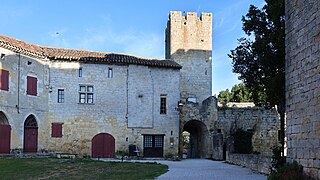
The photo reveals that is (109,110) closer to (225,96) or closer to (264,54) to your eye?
(264,54)

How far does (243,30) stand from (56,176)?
1025 cm

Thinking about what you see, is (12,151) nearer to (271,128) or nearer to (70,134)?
(70,134)

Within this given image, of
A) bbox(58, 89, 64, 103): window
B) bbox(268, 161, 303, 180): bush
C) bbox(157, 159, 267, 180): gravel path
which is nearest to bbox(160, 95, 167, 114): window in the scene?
bbox(58, 89, 64, 103): window

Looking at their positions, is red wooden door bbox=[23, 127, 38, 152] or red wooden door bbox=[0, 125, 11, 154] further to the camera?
red wooden door bbox=[23, 127, 38, 152]

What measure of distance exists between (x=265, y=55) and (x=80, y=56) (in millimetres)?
15555

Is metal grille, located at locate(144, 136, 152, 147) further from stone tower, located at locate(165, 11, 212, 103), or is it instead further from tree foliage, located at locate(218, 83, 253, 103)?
tree foliage, located at locate(218, 83, 253, 103)

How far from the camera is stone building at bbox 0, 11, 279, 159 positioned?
26.4m

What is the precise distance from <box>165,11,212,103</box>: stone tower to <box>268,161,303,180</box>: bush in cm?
2352

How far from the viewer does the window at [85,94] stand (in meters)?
28.1

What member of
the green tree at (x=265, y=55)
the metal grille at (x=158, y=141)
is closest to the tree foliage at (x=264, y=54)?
the green tree at (x=265, y=55)

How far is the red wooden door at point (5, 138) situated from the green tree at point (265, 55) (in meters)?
13.8

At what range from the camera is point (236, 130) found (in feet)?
98.0

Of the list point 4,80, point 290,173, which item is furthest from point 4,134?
point 290,173

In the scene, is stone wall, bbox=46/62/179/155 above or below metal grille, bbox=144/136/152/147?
above
